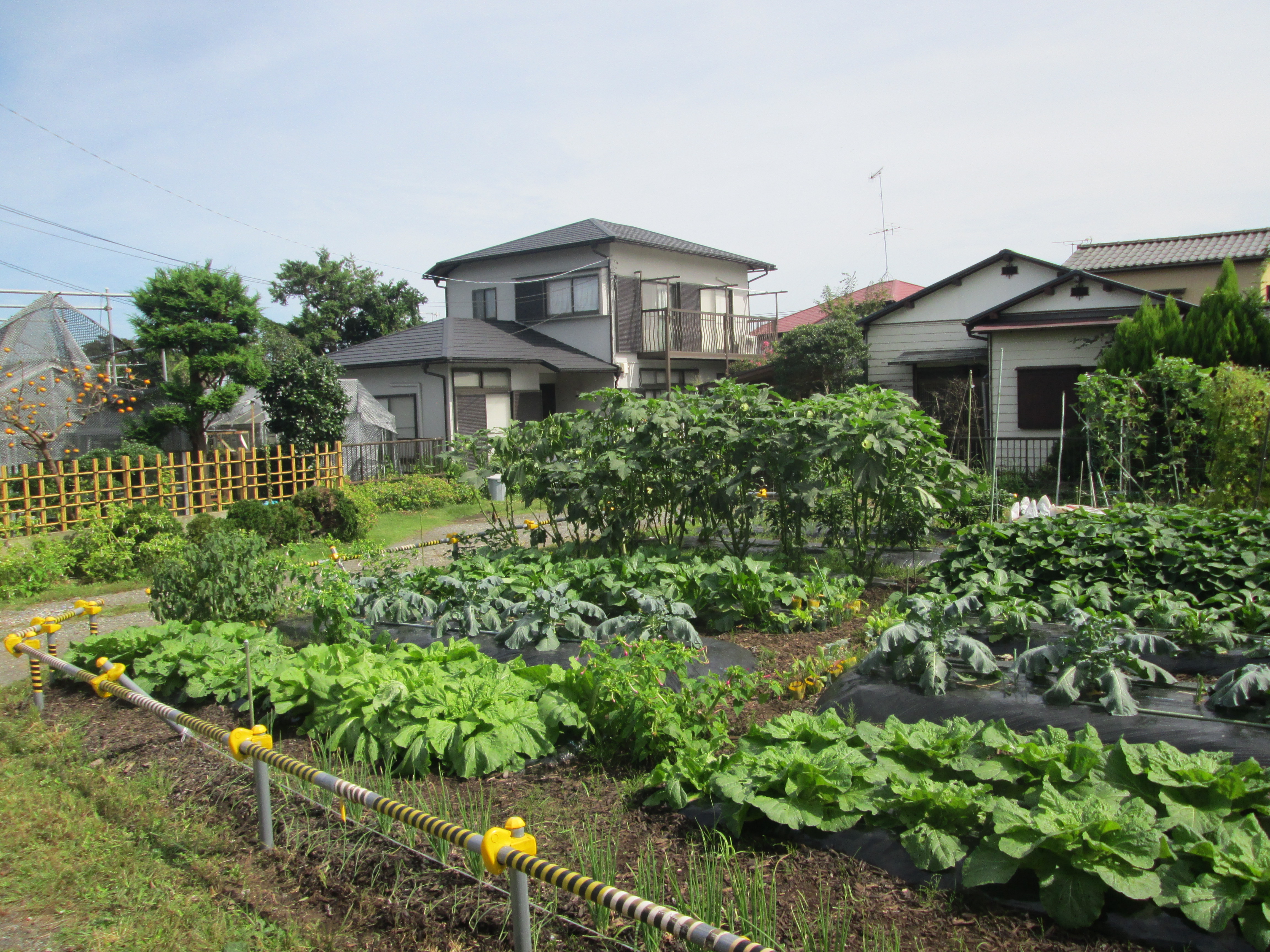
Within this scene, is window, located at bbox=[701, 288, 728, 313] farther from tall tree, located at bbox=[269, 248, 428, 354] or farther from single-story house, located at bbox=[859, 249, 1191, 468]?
tall tree, located at bbox=[269, 248, 428, 354]

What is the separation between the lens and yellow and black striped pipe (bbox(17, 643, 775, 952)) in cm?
184

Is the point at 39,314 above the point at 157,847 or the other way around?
above

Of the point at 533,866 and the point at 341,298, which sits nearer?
the point at 533,866

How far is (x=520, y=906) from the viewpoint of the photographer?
7.34 ft

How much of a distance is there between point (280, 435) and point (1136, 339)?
1524cm

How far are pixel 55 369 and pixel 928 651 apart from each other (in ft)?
53.4

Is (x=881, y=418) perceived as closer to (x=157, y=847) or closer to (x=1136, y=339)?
(x=157, y=847)

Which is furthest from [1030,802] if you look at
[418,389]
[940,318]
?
[418,389]

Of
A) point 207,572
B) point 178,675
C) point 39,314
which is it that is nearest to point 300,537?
point 207,572

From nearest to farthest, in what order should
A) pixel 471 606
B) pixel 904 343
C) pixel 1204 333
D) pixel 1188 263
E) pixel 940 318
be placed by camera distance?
pixel 471 606 → pixel 1204 333 → pixel 940 318 → pixel 904 343 → pixel 1188 263

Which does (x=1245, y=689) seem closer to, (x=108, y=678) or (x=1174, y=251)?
(x=108, y=678)

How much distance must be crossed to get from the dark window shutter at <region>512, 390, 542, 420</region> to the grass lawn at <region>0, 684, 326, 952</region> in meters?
17.2

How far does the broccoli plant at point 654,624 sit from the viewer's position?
15.4 ft

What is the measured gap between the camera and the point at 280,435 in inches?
639
